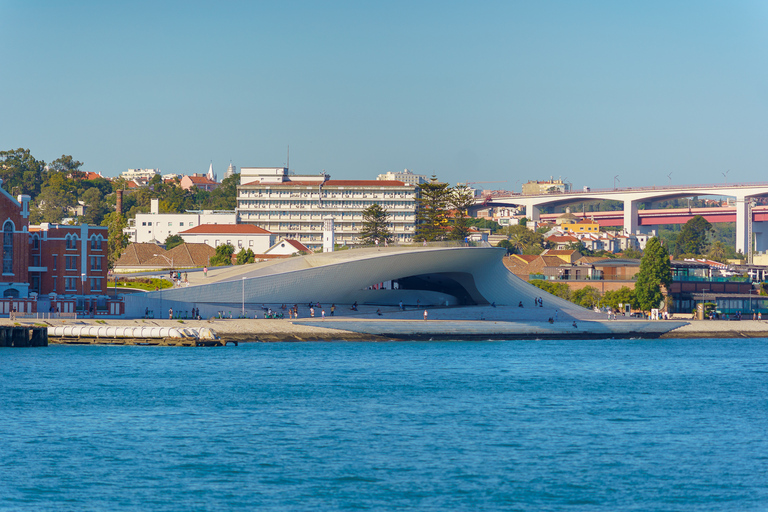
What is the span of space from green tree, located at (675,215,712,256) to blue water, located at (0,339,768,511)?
8500 cm

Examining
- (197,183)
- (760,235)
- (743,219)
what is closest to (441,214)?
(743,219)

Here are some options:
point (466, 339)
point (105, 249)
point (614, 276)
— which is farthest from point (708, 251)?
point (105, 249)

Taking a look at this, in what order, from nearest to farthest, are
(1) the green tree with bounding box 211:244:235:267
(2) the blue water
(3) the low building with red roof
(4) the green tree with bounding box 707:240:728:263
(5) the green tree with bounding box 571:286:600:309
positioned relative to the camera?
(2) the blue water, (5) the green tree with bounding box 571:286:600:309, (1) the green tree with bounding box 211:244:235:267, (4) the green tree with bounding box 707:240:728:263, (3) the low building with red roof

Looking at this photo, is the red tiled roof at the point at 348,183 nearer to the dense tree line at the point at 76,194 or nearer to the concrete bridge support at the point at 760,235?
the dense tree line at the point at 76,194

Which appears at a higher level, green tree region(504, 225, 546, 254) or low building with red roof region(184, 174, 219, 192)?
low building with red roof region(184, 174, 219, 192)

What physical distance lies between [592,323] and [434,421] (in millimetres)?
34571

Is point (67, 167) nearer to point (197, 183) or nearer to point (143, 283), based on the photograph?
point (197, 183)

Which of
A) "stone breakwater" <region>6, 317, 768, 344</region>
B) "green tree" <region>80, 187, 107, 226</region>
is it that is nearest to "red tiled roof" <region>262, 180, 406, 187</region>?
"green tree" <region>80, 187, 107, 226</region>

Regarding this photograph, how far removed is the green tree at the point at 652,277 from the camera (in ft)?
237

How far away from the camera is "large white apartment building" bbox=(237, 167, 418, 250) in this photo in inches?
4857

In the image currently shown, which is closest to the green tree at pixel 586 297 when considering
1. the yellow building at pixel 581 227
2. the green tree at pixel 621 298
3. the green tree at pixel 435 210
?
the green tree at pixel 621 298

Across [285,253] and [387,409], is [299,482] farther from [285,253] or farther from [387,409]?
[285,253]

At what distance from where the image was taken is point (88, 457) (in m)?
23.6

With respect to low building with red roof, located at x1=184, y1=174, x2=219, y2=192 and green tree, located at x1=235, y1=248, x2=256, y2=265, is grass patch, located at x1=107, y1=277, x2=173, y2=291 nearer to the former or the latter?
green tree, located at x1=235, y1=248, x2=256, y2=265
